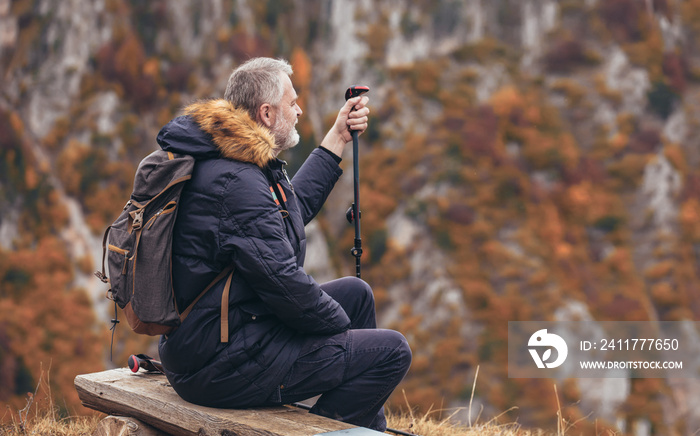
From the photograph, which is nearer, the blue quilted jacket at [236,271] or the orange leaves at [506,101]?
the blue quilted jacket at [236,271]

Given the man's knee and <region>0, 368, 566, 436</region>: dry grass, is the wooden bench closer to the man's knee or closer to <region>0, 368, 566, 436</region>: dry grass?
the man's knee

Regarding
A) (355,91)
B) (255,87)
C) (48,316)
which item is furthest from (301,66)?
(255,87)

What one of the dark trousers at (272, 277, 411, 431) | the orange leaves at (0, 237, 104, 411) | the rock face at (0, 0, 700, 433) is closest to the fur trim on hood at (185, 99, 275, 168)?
the dark trousers at (272, 277, 411, 431)

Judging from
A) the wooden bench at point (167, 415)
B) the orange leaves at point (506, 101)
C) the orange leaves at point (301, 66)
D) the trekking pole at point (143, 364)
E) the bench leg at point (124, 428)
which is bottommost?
the bench leg at point (124, 428)

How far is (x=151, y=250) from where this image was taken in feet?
8.16

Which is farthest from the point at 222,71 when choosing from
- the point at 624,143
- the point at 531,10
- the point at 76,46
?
the point at 624,143

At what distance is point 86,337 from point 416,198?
434 inches

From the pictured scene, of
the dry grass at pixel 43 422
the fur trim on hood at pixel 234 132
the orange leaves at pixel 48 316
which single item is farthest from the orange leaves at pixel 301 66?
the fur trim on hood at pixel 234 132

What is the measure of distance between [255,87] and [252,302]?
3.11 ft

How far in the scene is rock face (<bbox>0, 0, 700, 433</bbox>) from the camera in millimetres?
19281

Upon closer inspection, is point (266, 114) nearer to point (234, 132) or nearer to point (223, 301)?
point (234, 132)

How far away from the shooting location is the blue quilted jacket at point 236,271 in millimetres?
2492

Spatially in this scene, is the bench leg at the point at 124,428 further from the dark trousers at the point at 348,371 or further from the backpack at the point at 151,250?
the dark trousers at the point at 348,371

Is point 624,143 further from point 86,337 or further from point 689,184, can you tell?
point 86,337
